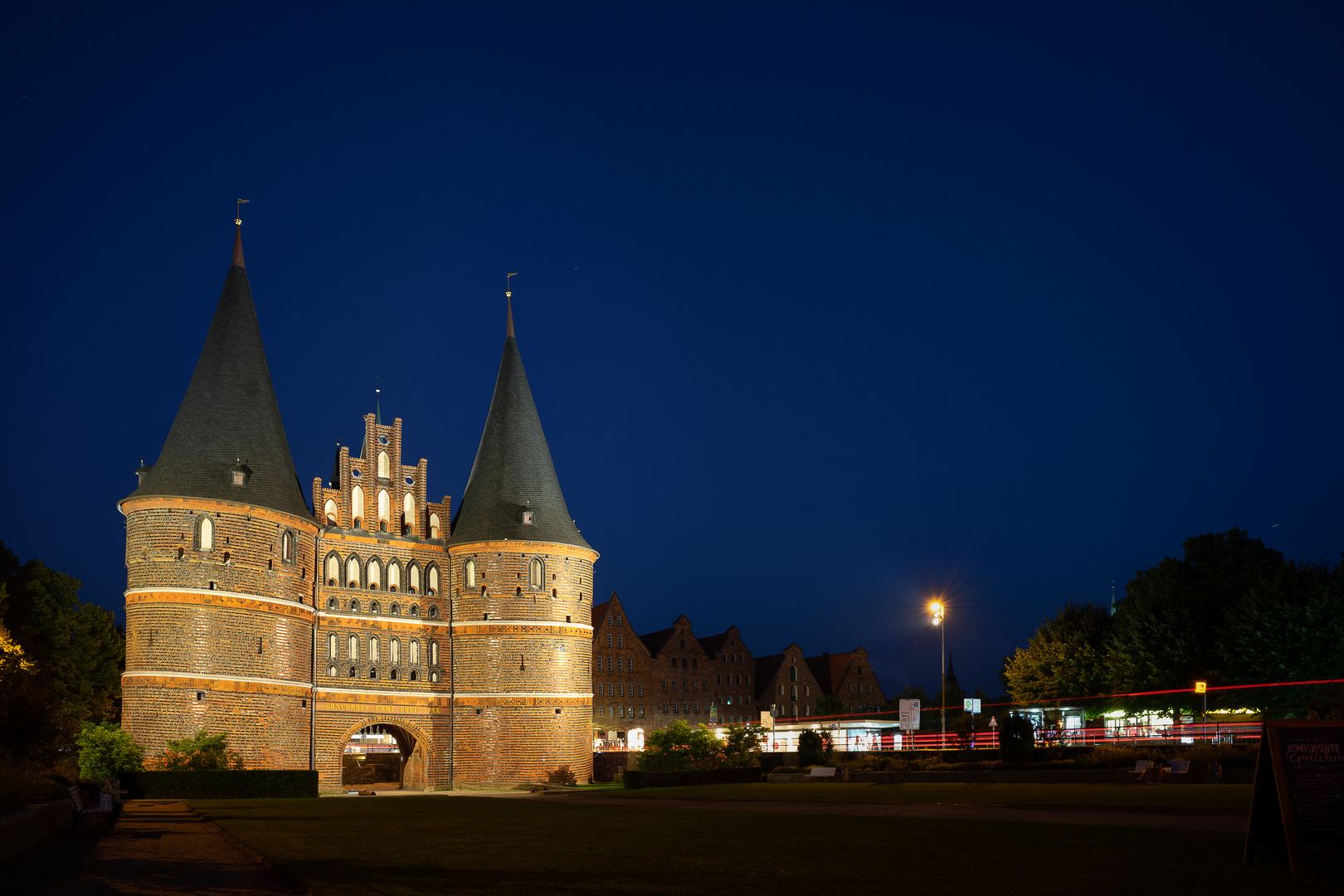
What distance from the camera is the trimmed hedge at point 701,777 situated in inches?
1743

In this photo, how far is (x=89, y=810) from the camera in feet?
64.4

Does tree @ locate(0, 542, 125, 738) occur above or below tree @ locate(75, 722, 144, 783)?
above

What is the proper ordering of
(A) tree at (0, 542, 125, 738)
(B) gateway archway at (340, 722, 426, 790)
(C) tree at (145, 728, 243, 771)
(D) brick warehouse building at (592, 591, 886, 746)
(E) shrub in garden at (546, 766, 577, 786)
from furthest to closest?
(D) brick warehouse building at (592, 591, 886, 746)
(A) tree at (0, 542, 125, 738)
(B) gateway archway at (340, 722, 426, 790)
(E) shrub in garden at (546, 766, 577, 786)
(C) tree at (145, 728, 243, 771)

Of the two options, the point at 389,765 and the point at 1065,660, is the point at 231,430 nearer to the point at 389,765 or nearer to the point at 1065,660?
the point at 389,765

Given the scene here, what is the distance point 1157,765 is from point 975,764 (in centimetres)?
902

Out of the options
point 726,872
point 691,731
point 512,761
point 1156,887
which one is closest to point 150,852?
point 726,872

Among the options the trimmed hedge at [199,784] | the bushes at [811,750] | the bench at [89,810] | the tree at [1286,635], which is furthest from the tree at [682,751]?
the bench at [89,810]

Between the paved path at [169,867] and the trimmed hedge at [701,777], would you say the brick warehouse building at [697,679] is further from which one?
the paved path at [169,867]

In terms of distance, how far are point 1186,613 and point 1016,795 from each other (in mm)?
32652

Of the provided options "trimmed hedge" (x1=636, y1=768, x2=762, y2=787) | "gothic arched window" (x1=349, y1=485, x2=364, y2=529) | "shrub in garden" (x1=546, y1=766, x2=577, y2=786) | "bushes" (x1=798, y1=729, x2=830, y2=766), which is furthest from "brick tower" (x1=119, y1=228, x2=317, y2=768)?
"bushes" (x1=798, y1=729, x2=830, y2=766)

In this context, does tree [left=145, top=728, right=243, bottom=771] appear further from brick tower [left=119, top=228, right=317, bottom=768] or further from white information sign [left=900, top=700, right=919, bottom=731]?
white information sign [left=900, top=700, right=919, bottom=731]

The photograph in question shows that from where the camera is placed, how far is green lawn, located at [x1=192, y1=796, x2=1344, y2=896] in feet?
35.5

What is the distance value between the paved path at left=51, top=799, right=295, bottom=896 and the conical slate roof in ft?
123

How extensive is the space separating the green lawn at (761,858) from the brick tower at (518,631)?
1469 inches
